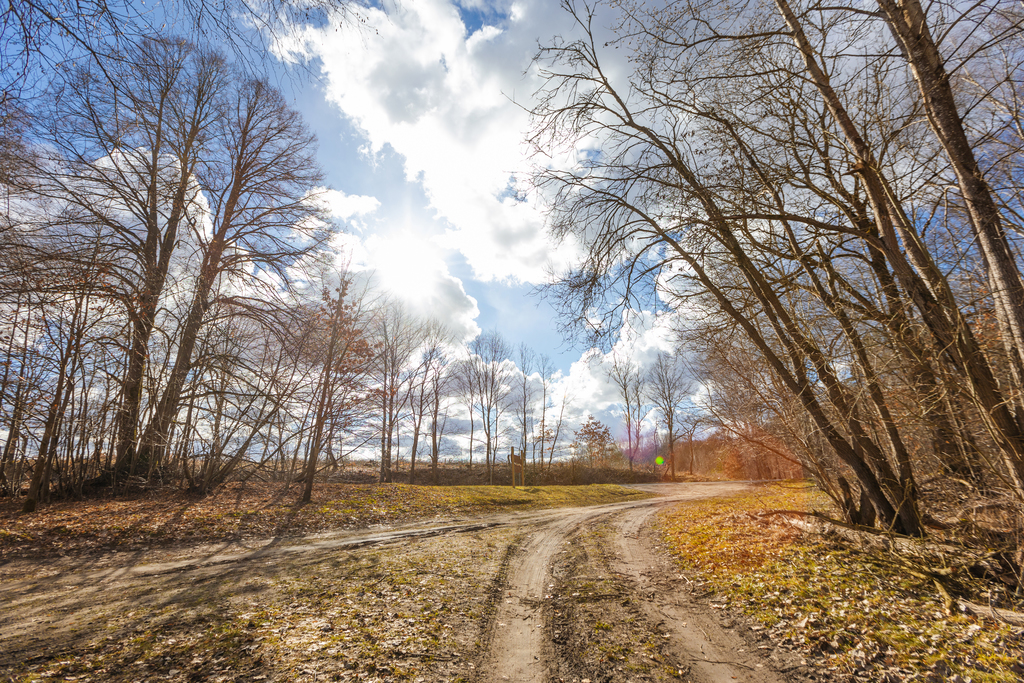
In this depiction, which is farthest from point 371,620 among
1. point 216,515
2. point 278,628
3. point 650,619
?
point 216,515

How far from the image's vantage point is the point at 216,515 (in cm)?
1019

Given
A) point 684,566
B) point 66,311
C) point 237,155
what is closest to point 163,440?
point 66,311

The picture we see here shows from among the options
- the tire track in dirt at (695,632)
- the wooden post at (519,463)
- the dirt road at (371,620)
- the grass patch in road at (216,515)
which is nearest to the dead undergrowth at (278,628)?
the dirt road at (371,620)

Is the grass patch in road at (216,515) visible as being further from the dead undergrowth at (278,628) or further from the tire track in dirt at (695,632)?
the tire track in dirt at (695,632)

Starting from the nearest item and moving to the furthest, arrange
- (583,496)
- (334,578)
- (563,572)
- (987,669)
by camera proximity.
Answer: (987,669), (334,578), (563,572), (583,496)

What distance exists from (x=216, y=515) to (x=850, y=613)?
1301cm

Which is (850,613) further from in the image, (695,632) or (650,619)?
(650,619)

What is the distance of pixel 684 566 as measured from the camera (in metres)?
7.05

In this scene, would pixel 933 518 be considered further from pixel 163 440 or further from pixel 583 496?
pixel 163 440

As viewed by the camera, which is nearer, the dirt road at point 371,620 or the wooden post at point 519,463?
the dirt road at point 371,620

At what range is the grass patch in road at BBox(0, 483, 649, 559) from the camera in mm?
8062

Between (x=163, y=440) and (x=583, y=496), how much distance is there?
17.2m

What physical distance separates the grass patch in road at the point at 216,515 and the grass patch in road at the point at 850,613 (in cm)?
898

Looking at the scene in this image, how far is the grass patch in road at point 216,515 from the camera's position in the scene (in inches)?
317
